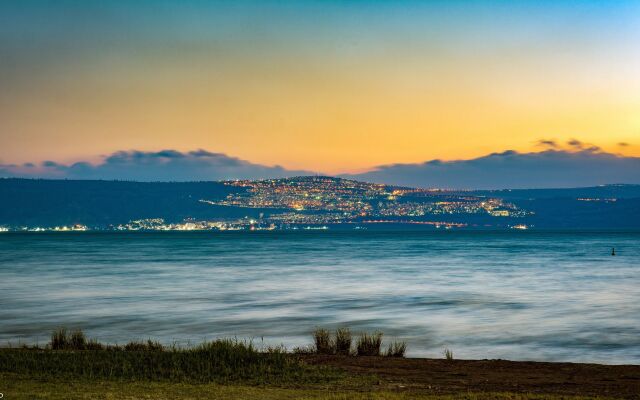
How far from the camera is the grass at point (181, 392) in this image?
13.5 m

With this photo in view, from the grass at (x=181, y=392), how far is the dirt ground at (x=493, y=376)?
37.5 inches

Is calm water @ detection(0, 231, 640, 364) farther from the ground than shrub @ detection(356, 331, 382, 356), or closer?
closer

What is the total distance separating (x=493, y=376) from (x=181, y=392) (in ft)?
22.5

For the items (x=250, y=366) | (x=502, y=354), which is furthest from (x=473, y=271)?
Result: (x=250, y=366)

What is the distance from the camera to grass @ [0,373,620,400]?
13.5 metres

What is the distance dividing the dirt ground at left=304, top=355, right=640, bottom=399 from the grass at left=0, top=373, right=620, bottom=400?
95 centimetres

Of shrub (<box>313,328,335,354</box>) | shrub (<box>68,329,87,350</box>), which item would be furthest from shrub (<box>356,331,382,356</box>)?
shrub (<box>68,329,87,350</box>)

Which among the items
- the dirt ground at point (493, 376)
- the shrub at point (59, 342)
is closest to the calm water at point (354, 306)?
the dirt ground at point (493, 376)

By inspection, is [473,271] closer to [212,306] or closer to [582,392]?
[212,306]

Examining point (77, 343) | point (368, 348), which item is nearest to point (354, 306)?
point (368, 348)

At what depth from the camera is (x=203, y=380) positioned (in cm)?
1571

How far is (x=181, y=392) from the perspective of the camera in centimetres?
1413

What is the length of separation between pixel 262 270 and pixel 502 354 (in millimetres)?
48498

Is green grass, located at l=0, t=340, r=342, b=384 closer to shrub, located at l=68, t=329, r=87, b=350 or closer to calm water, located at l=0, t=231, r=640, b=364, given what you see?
shrub, located at l=68, t=329, r=87, b=350
